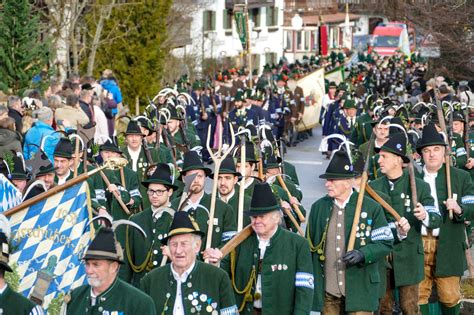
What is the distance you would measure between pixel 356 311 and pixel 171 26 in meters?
33.1

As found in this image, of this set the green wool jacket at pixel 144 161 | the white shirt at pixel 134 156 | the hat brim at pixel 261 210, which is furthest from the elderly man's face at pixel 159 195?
the white shirt at pixel 134 156

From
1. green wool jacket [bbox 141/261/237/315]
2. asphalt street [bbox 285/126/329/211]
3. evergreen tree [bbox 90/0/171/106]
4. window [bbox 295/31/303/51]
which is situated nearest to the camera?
green wool jacket [bbox 141/261/237/315]

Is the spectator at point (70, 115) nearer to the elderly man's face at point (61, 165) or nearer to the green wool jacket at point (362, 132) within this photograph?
the green wool jacket at point (362, 132)

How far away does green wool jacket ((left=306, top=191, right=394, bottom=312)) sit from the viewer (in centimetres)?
1106

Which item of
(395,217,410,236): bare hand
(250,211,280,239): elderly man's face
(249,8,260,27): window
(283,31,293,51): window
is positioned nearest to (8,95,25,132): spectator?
(395,217,410,236): bare hand

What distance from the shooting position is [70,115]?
19641 mm

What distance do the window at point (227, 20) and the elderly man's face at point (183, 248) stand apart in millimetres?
54674

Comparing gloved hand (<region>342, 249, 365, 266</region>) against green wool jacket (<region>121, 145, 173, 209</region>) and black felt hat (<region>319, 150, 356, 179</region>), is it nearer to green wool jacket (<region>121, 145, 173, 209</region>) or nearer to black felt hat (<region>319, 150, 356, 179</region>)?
black felt hat (<region>319, 150, 356, 179</region>)

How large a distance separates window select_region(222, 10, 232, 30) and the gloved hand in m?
52.9

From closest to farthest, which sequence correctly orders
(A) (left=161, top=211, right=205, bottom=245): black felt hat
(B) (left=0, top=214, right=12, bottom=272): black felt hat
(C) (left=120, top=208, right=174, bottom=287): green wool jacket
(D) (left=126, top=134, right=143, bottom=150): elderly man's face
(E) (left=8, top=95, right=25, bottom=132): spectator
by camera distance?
1. (B) (left=0, top=214, right=12, bottom=272): black felt hat
2. (A) (left=161, top=211, right=205, bottom=245): black felt hat
3. (C) (left=120, top=208, right=174, bottom=287): green wool jacket
4. (D) (left=126, top=134, right=143, bottom=150): elderly man's face
5. (E) (left=8, top=95, right=25, bottom=132): spectator

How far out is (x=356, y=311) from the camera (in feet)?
36.4

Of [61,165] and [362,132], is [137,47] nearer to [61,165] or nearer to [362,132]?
[362,132]

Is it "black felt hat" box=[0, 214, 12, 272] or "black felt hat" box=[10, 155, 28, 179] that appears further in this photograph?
"black felt hat" box=[10, 155, 28, 179]

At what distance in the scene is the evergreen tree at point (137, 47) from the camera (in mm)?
35969
